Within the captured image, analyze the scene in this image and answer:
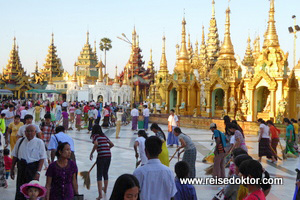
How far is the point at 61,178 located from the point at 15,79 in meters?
75.5

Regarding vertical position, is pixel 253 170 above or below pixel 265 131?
above

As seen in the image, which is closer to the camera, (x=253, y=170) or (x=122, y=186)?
(x=122, y=186)

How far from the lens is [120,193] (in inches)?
119

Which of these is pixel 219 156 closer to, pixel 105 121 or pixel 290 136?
pixel 290 136

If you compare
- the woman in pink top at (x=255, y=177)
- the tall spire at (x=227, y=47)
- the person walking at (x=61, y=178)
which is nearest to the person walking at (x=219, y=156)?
the person walking at (x=61, y=178)

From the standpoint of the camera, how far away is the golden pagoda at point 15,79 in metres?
74.9

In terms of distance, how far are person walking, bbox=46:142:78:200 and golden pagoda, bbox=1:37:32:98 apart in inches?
2907

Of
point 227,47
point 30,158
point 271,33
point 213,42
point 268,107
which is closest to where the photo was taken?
point 30,158

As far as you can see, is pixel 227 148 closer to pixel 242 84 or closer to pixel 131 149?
pixel 131 149

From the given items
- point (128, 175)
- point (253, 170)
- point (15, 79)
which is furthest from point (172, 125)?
point (15, 79)

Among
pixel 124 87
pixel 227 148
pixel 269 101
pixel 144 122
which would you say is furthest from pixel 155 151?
pixel 124 87

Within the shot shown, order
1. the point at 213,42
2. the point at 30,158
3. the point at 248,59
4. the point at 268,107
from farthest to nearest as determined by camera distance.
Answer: the point at 248,59
the point at 213,42
the point at 268,107
the point at 30,158

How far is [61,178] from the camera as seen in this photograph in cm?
493

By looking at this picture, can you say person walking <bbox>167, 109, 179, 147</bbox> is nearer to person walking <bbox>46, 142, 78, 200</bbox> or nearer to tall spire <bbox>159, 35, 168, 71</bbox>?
person walking <bbox>46, 142, 78, 200</bbox>
